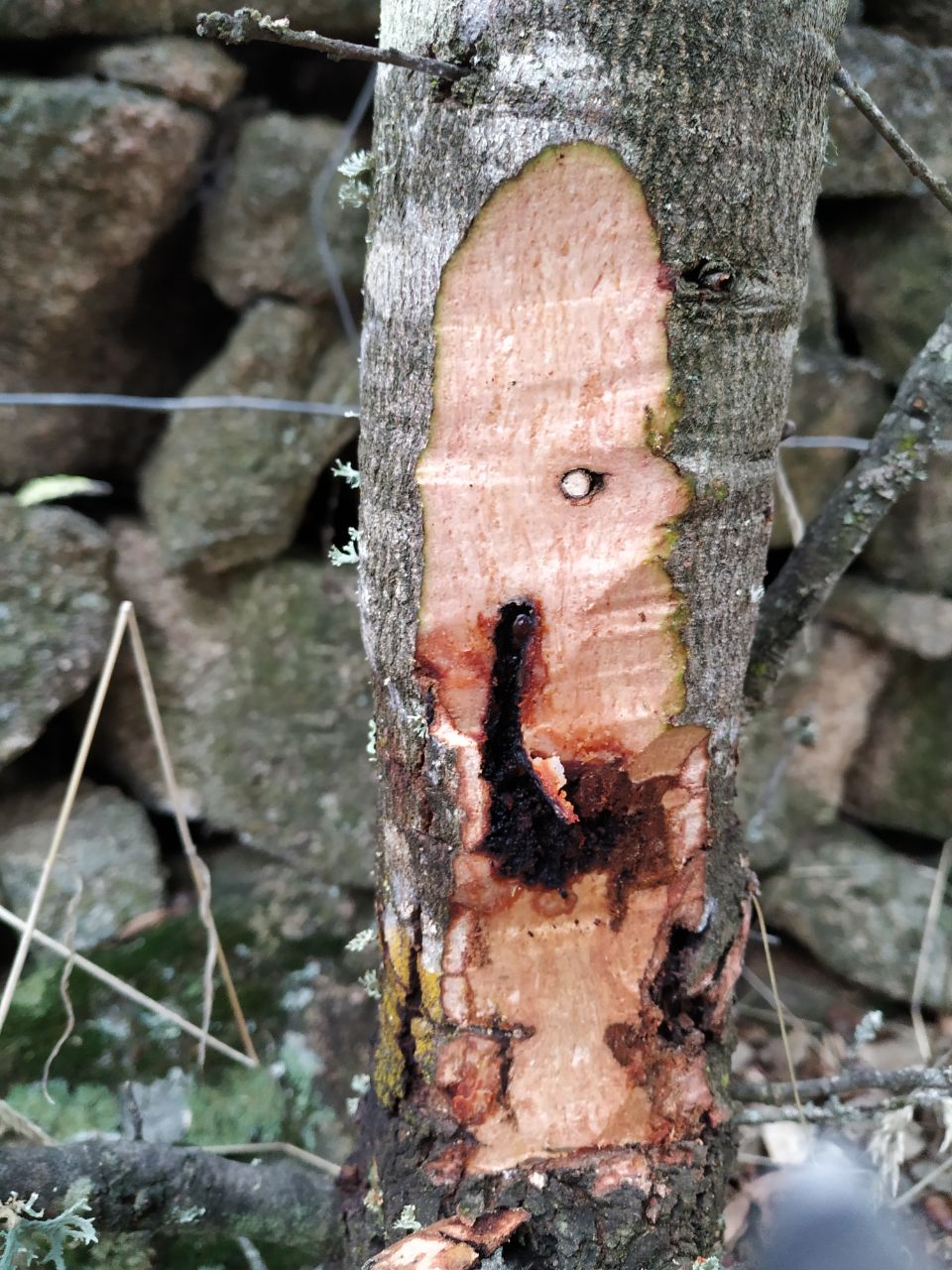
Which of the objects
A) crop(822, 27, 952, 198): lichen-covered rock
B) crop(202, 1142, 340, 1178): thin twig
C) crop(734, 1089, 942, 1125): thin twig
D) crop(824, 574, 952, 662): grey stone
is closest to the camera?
crop(734, 1089, 942, 1125): thin twig

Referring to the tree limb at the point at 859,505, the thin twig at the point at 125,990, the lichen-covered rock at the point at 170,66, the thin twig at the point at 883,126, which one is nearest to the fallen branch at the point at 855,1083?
the tree limb at the point at 859,505

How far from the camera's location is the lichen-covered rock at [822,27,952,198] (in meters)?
1.37

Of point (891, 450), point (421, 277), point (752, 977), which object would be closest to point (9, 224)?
point (421, 277)

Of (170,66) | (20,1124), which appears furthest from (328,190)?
(20,1124)

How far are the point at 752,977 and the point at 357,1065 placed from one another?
75cm

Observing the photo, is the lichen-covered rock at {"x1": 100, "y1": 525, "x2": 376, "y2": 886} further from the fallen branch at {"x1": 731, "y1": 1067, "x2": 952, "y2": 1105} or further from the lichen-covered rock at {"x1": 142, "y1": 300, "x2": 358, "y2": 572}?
the fallen branch at {"x1": 731, "y1": 1067, "x2": 952, "y2": 1105}

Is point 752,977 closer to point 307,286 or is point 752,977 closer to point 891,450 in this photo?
point 891,450

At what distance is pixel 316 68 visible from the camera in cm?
150

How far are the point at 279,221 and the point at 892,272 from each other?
1.06m

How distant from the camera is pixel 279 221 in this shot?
1.44 meters

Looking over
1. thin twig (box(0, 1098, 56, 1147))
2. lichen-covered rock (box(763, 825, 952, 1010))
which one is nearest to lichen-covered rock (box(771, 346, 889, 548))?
lichen-covered rock (box(763, 825, 952, 1010))

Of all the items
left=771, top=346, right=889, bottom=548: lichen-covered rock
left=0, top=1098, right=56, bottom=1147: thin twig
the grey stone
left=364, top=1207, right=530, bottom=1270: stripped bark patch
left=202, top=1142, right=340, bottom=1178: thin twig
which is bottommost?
left=202, top=1142, right=340, bottom=1178: thin twig

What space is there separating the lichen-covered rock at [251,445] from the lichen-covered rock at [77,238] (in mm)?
151

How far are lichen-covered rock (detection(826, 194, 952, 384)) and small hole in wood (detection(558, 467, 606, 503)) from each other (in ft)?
3.93
